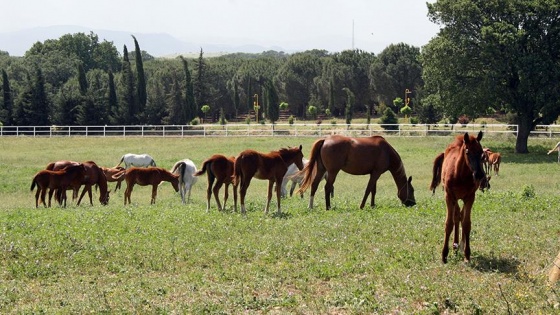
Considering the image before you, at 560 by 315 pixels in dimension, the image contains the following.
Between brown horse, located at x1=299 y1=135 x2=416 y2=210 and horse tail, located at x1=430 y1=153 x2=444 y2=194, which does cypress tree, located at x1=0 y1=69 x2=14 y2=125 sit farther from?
horse tail, located at x1=430 y1=153 x2=444 y2=194

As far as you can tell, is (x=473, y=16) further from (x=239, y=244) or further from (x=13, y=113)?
(x=13, y=113)

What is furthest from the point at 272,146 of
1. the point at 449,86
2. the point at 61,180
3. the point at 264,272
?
the point at 264,272

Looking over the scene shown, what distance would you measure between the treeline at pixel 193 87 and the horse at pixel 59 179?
46.5 metres

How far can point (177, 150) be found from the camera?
42.4 metres

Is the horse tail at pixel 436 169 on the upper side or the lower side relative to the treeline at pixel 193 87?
lower

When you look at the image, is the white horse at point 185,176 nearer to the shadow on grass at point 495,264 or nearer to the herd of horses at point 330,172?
the herd of horses at point 330,172

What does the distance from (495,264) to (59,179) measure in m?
14.0

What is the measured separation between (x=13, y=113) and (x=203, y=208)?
5531 cm

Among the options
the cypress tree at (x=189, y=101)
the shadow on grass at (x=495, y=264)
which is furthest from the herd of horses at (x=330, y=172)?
the cypress tree at (x=189, y=101)

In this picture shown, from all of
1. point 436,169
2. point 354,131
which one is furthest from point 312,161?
point 354,131

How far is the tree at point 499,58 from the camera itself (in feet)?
123

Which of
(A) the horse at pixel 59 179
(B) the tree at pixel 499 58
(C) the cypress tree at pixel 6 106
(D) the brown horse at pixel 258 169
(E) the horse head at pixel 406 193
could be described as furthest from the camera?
(C) the cypress tree at pixel 6 106

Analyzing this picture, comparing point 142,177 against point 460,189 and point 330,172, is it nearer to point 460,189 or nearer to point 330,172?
point 330,172

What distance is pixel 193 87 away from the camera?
8288 centimetres
